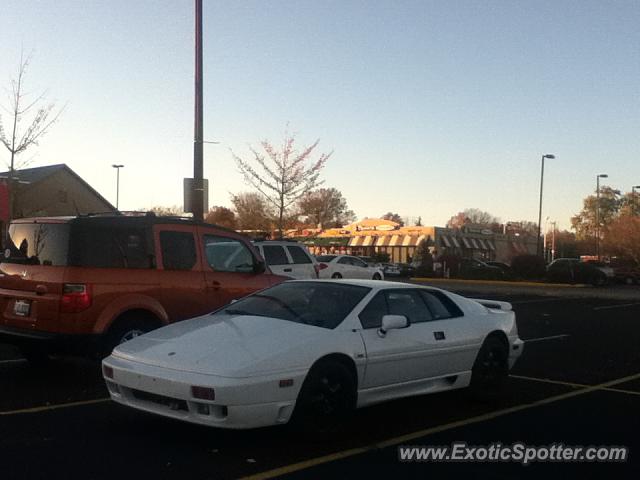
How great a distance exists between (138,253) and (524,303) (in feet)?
55.3

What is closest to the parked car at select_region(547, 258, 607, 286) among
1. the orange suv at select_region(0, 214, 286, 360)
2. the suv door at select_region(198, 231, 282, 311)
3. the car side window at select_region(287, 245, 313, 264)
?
the car side window at select_region(287, 245, 313, 264)

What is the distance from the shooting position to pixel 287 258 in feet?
55.3

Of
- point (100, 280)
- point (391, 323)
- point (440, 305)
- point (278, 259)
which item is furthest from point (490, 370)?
point (278, 259)

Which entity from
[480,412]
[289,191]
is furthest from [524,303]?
[480,412]

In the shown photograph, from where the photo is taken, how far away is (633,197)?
89250 millimetres

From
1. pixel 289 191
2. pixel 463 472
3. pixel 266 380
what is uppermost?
pixel 289 191

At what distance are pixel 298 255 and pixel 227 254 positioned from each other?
7.38 m

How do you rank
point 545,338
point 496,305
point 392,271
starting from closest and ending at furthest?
point 496,305 < point 545,338 < point 392,271

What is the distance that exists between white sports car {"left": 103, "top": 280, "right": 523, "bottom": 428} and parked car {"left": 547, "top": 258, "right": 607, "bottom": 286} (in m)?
30.5

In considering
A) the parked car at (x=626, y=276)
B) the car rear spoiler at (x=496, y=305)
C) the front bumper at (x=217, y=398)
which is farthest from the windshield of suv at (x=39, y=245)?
the parked car at (x=626, y=276)

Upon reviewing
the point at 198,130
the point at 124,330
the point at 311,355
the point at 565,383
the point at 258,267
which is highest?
the point at 198,130

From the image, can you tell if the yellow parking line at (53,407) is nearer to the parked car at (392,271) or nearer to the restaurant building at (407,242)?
the parked car at (392,271)

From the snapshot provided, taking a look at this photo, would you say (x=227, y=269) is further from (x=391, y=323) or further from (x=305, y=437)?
(x=305, y=437)

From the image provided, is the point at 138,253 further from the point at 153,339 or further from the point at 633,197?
the point at 633,197
